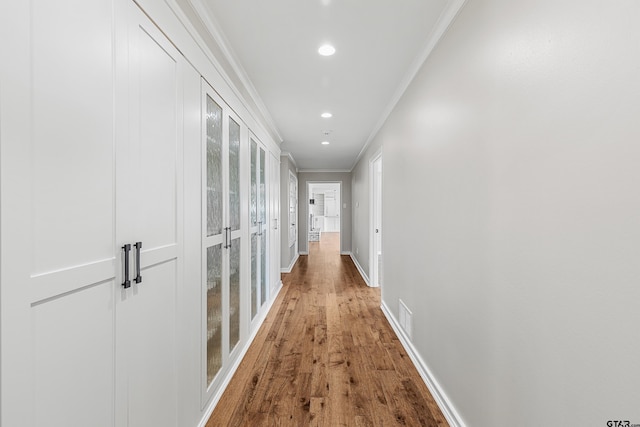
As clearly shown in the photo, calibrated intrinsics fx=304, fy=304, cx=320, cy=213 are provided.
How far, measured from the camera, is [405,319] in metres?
2.77

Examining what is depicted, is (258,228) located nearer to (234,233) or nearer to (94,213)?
(234,233)

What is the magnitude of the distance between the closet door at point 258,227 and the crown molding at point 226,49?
0.40 metres

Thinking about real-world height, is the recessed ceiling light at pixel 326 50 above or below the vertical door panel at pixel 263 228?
above

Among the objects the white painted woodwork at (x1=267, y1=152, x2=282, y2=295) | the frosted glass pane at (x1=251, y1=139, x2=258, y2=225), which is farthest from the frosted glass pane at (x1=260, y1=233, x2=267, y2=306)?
the frosted glass pane at (x1=251, y1=139, x2=258, y2=225)

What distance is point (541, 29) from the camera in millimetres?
1057

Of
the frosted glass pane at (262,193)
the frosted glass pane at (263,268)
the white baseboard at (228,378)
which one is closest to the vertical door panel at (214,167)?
the white baseboard at (228,378)

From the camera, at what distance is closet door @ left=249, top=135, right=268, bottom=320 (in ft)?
9.90

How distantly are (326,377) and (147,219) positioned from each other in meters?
1.75

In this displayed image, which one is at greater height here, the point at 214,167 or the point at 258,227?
the point at 214,167

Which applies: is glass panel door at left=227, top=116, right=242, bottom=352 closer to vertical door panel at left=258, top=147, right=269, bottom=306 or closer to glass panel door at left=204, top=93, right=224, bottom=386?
glass panel door at left=204, top=93, right=224, bottom=386

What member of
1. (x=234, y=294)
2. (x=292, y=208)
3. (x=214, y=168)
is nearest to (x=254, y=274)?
(x=234, y=294)

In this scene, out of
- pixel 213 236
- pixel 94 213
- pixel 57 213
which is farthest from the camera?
pixel 213 236

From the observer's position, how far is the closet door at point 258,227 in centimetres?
302

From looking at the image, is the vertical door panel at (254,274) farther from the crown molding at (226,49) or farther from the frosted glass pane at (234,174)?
the crown molding at (226,49)
